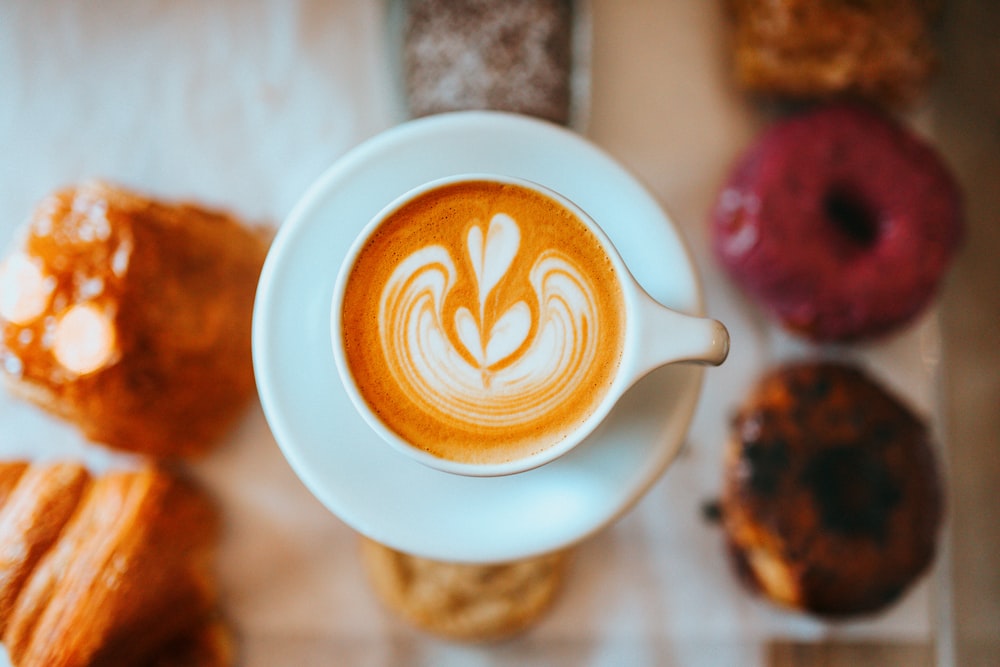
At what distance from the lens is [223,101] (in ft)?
3.56

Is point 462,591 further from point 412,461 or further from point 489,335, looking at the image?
point 489,335

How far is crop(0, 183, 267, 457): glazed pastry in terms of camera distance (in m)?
0.88

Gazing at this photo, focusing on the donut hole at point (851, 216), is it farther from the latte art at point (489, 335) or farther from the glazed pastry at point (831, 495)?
the latte art at point (489, 335)

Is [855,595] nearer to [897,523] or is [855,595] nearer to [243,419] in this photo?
[897,523]

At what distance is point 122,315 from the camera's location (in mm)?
874

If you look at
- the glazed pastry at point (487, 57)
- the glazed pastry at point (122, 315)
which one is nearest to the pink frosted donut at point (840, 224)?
the glazed pastry at point (487, 57)

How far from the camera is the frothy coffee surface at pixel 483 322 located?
0.63m

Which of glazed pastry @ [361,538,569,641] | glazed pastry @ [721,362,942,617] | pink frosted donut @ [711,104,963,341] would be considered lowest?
glazed pastry @ [361,538,569,641]

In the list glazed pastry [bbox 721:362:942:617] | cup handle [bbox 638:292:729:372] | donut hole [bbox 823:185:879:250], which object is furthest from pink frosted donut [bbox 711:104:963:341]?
cup handle [bbox 638:292:729:372]

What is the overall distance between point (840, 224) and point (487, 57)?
1.84 ft

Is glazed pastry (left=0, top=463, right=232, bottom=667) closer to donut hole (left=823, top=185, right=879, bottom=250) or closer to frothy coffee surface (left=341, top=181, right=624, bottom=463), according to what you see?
frothy coffee surface (left=341, top=181, right=624, bottom=463)

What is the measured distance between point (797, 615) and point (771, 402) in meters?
0.33

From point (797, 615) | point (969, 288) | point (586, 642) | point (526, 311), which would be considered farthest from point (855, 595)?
point (526, 311)

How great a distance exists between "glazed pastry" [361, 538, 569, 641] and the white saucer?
0.35 meters
